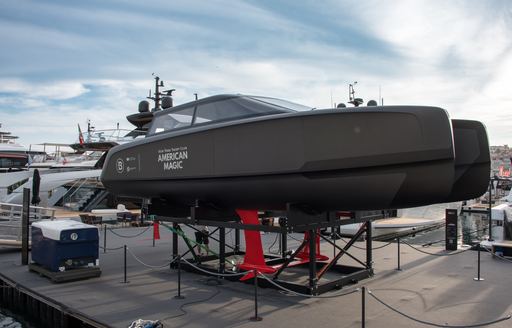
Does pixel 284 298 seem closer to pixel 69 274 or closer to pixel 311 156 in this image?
pixel 311 156

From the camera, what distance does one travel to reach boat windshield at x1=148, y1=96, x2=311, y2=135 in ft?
19.4

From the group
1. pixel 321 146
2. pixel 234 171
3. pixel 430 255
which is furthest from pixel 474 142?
pixel 430 255

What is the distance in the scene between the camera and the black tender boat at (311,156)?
4625mm

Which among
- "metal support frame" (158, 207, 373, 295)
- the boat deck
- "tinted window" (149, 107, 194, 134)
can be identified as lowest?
the boat deck

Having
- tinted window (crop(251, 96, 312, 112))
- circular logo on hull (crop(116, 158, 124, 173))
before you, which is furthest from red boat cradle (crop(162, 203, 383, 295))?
tinted window (crop(251, 96, 312, 112))

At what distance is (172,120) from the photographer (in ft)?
23.1

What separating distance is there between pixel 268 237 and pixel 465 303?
7.77 m

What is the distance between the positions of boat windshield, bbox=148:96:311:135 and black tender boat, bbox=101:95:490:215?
18 millimetres

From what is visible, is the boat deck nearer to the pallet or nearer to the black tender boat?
the pallet

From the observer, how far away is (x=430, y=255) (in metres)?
10.2

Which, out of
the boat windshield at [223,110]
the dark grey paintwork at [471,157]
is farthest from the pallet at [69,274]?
the dark grey paintwork at [471,157]

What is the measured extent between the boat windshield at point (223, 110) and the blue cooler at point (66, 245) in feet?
7.74

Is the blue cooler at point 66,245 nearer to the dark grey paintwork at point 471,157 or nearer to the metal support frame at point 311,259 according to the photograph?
the metal support frame at point 311,259

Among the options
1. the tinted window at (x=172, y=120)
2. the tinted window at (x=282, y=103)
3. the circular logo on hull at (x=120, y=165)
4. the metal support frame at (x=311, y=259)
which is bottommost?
the metal support frame at (x=311, y=259)
